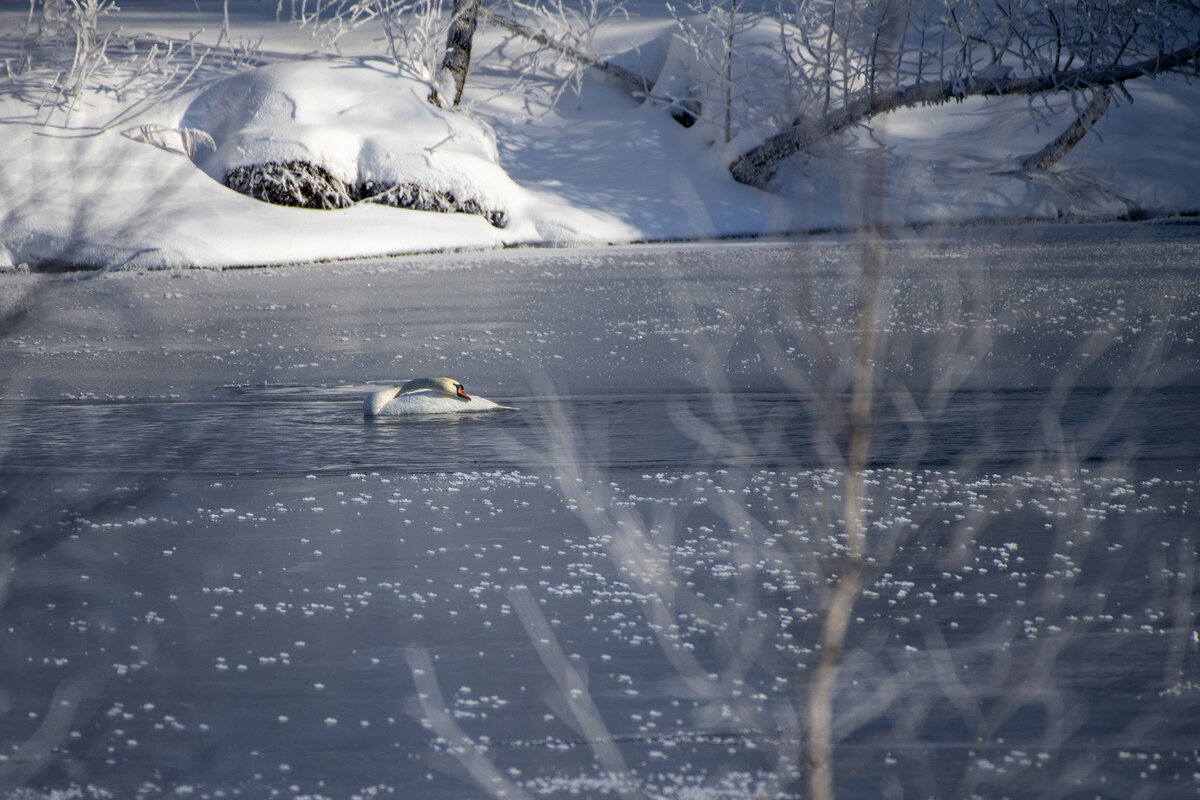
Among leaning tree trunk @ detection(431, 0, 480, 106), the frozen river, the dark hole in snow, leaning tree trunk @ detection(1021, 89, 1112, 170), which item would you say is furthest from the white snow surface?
the frozen river

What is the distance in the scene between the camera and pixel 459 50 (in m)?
20.3

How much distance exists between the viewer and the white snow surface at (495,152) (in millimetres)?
14359

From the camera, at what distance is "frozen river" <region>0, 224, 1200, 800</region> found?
8.06 ft

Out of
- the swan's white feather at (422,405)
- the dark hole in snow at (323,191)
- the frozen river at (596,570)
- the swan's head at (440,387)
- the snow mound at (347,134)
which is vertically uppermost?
the frozen river at (596,570)

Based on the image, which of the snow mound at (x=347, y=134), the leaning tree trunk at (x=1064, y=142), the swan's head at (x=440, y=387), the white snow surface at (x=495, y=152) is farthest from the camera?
the leaning tree trunk at (x=1064, y=142)

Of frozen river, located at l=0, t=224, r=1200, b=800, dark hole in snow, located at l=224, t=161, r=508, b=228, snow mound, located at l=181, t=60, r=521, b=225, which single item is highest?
frozen river, located at l=0, t=224, r=1200, b=800

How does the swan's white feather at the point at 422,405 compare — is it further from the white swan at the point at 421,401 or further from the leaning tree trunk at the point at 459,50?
the leaning tree trunk at the point at 459,50

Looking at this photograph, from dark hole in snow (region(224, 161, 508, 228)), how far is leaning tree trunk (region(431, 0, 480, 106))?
12.7 ft

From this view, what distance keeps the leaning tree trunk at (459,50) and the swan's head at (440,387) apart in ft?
49.1

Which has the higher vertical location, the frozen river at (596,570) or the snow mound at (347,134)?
the frozen river at (596,570)

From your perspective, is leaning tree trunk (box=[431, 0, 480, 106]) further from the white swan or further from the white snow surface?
the white swan

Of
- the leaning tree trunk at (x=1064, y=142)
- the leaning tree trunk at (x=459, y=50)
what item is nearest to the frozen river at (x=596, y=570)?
the leaning tree trunk at (x=1064, y=142)

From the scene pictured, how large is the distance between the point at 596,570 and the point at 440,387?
2.43 metres

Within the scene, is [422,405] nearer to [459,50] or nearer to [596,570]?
[596,570]
